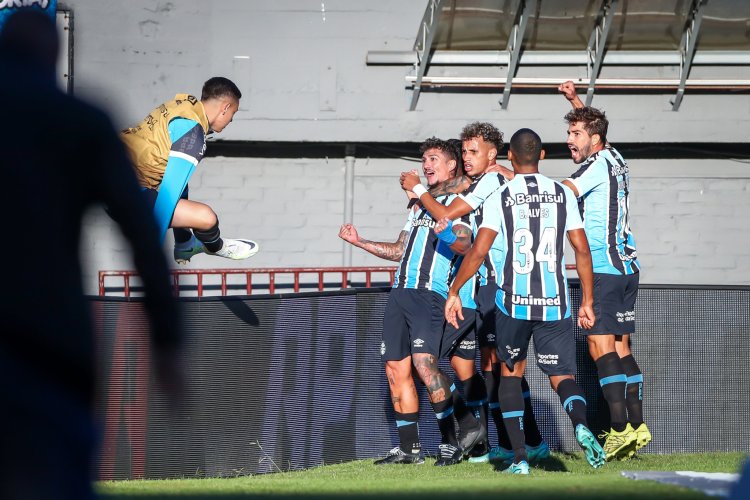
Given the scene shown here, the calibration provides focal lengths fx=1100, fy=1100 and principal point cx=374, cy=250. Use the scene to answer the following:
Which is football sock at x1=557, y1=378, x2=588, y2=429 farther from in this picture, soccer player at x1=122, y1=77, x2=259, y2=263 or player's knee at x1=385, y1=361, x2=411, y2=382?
soccer player at x1=122, y1=77, x2=259, y2=263

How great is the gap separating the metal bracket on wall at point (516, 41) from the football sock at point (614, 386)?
5108mm

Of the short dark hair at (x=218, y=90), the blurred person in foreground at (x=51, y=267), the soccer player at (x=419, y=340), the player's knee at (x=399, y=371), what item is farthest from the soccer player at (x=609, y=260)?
the blurred person in foreground at (x=51, y=267)

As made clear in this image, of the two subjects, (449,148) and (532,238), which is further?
(449,148)

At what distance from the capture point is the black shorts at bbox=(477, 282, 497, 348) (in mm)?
8492

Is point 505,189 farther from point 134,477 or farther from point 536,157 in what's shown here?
point 134,477

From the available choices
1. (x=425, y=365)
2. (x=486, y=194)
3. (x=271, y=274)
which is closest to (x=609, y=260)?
(x=486, y=194)

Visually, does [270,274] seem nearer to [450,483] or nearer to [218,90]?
[218,90]

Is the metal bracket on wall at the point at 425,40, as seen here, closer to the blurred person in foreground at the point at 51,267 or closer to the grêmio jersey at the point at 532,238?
the grêmio jersey at the point at 532,238

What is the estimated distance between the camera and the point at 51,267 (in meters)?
2.76

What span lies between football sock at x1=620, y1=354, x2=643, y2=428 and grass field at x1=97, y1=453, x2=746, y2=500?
339mm

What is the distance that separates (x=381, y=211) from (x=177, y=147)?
217 inches

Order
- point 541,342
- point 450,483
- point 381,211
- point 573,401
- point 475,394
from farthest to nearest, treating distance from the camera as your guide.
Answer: point 381,211, point 475,394, point 541,342, point 573,401, point 450,483

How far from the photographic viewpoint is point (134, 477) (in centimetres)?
828

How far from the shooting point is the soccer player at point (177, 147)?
302 inches
